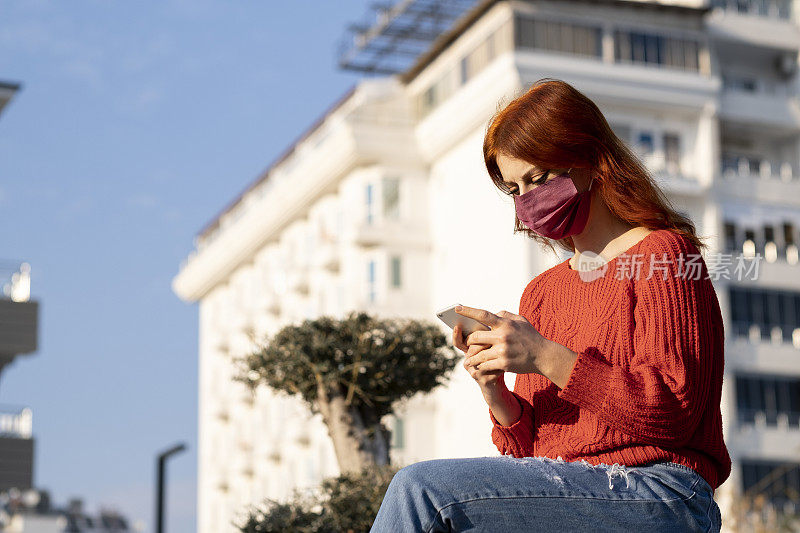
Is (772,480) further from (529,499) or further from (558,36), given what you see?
(529,499)

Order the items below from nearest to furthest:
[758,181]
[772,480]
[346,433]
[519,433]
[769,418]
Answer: [519,433] → [346,433] → [772,480] → [769,418] → [758,181]

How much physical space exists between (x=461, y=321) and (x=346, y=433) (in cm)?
529

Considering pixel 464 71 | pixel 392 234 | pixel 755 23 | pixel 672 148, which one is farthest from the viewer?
pixel 392 234

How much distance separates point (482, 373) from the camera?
326cm

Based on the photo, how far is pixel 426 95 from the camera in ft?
136

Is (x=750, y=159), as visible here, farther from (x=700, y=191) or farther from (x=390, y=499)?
(x=390, y=499)

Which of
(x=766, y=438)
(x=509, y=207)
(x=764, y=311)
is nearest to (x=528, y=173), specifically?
(x=509, y=207)

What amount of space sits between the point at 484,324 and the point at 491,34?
35.9 metres

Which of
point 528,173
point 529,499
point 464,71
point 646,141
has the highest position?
point 464,71

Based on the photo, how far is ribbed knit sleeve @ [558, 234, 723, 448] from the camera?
9.96ft

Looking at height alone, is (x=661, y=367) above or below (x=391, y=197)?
below

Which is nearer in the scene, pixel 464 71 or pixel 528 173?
pixel 528 173

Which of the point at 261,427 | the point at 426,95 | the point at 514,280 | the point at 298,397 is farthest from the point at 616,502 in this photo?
the point at 261,427

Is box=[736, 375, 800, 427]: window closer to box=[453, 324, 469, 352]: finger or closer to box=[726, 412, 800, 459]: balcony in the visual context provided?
box=[726, 412, 800, 459]: balcony
